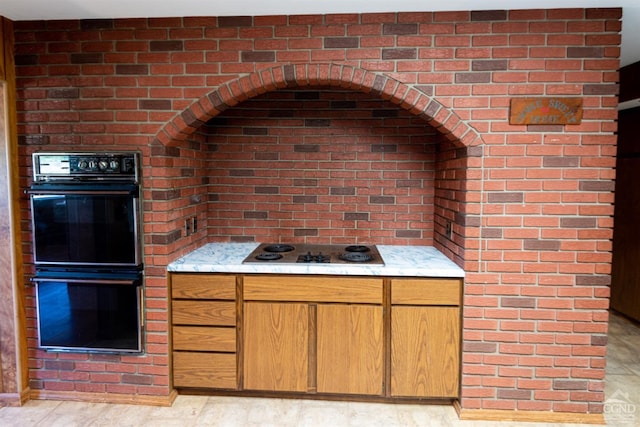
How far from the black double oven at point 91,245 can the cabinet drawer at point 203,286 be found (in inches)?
9.4

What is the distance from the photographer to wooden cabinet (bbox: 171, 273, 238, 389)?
2.96 m

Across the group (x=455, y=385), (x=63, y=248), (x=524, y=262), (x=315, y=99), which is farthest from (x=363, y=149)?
(x=63, y=248)

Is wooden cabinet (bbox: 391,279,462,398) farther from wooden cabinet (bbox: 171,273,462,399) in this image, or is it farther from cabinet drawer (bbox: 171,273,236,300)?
cabinet drawer (bbox: 171,273,236,300)

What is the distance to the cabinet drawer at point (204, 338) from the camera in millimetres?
2988

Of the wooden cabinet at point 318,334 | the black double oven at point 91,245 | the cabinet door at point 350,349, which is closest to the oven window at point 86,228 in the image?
the black double oven at point 91,245

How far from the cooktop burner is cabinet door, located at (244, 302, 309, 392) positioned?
12.6 inches

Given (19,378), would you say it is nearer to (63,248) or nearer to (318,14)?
(63,248)

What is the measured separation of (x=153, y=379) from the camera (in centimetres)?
300

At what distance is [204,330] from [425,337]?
1.49 metres

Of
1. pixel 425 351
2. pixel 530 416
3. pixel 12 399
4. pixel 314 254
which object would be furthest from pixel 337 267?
pixel 12 399

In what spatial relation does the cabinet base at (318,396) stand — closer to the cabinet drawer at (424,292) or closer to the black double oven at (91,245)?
the black double oven at (91,245)

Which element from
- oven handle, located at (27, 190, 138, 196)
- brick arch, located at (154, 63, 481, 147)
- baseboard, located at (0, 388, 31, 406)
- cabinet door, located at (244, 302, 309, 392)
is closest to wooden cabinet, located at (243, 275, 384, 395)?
cabinet door, located at (244, 302, 309, 392)

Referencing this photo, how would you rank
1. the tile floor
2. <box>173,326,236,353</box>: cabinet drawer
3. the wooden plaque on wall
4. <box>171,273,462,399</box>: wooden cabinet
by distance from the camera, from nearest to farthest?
the wooden plaque on wall, the tile floor, <box>171,273,462,399</box>: wooden cabinet, <box>173,326,236,353</box>: cabinet drawer

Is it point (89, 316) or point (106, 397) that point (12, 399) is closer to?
point (106, 397)
